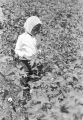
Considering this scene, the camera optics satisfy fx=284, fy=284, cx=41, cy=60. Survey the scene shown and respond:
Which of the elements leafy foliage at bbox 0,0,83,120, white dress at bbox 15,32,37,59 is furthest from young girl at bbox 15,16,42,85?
leafy foliage at bbox 0,0,83,120

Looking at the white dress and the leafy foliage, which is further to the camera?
the white dress

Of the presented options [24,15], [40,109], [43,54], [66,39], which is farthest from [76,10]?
[40,109]

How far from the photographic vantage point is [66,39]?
19.3 ft

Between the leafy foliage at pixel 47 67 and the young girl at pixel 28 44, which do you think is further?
the young girl at pixel 28 44

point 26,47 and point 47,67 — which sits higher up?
point 26,47

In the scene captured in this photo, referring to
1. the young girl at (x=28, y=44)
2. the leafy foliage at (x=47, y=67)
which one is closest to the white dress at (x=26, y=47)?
the young girl at (x=28, y=44)

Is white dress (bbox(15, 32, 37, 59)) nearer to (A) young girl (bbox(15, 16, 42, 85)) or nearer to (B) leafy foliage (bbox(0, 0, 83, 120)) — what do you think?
(A) young girl (bbox(15, 16, 42, 85))

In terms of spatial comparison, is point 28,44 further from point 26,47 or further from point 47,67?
point 47,67

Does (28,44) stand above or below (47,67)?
above

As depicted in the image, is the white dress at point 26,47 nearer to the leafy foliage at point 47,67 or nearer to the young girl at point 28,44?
the young girl at point 28,44

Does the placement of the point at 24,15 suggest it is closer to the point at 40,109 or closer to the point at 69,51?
the point at 69,51

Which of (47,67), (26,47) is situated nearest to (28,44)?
(26,47)

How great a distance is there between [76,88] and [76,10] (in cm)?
580

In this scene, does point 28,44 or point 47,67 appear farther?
point 28,44
